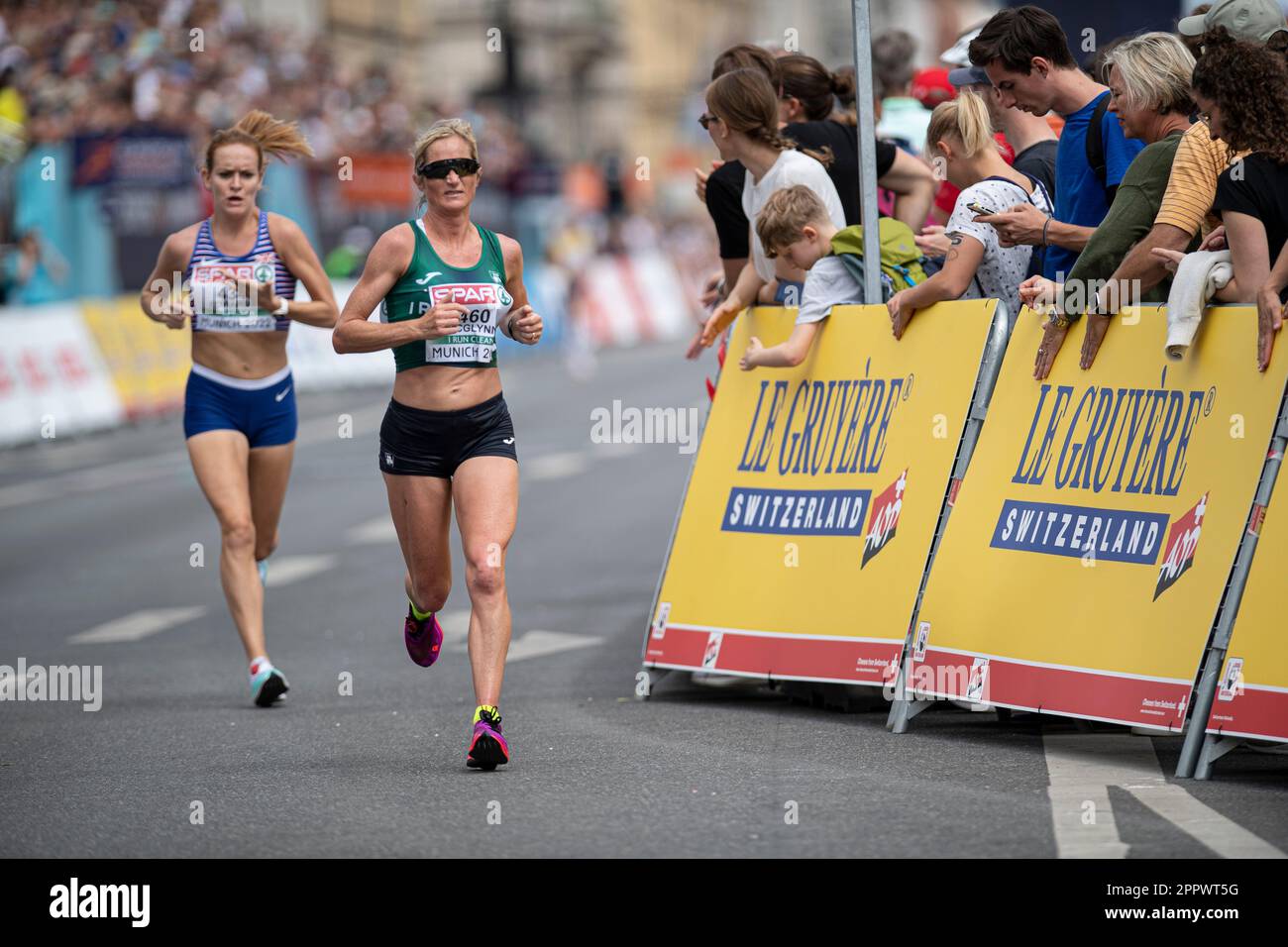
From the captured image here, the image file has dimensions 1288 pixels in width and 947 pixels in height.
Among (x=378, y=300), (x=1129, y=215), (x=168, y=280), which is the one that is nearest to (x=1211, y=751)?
(x=1129, y=215)

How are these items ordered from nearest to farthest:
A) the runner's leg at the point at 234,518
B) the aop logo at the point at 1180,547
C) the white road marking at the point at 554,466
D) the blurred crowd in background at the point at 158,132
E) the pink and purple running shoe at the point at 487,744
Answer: the aop logo at the point at 1180,547 → the pink and purple running shoe at the point at 487,744 → the runner's leg at the point at 234,518 → the white road marking at the point at 554,466 → the blurred crowd in background at the point at 158,132

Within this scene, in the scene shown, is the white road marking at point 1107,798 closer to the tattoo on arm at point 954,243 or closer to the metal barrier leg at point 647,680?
the tattoo on arm at point 954,243

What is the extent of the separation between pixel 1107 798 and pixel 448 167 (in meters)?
2.91

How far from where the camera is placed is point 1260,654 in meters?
6.52

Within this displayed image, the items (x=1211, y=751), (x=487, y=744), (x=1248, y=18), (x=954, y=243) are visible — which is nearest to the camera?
(x=1211, y=751)

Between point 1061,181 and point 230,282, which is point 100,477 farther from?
point 1061,181

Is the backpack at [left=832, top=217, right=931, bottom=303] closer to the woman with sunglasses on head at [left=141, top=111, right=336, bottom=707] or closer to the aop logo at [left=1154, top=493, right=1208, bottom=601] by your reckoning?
the aop logo at [left=1154, top=493, right=1208, bottom=601]

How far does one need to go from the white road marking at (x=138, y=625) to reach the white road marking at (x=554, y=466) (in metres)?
6.87

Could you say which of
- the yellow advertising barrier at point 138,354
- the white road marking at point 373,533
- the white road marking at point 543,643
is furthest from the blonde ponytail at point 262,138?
the yellow advertising barrier at point 138,354

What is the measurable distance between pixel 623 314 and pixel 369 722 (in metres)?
35.9

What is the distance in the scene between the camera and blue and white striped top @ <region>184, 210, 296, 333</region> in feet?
30.3

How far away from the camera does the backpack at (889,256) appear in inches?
336
